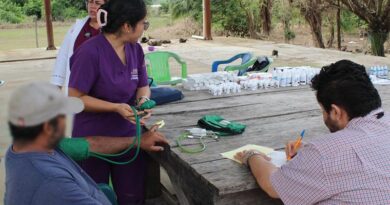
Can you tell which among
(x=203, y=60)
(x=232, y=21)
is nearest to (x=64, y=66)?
(x=203, y=60)

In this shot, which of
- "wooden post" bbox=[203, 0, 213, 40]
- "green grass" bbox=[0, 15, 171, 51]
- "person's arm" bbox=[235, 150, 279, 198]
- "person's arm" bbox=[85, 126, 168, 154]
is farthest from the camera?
"green grass" bbox=[0, 15, 171, 51]

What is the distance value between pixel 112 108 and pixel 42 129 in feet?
3.14

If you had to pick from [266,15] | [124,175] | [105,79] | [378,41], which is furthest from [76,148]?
[266,15]

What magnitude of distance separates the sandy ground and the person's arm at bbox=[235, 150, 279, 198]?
456 cm

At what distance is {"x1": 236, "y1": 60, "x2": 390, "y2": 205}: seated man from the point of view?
159 centimetres

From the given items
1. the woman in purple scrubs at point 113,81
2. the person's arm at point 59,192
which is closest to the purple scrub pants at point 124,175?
the woman in purple scrubs at point 113,81

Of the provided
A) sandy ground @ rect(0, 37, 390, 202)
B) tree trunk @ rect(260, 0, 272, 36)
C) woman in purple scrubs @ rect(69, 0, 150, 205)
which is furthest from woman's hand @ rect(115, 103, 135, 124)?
tree trunk @ rect(260, 0, 272, 36)

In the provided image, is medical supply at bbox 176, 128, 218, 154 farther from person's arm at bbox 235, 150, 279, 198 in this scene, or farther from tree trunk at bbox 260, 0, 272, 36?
tree trunk at bbox 260, 0, 272, 36

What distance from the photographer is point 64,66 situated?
2873 millimetres

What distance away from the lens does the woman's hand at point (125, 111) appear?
7.43ft

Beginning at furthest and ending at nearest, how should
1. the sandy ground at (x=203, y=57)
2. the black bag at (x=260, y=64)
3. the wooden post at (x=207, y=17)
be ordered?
the wooden post at (x=207, y=17), the sandy ground at (x=203, y=57), the black bag at (x=260, y=64)

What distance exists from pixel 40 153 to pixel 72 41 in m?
1.51

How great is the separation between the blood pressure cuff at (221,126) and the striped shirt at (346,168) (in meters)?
0.82

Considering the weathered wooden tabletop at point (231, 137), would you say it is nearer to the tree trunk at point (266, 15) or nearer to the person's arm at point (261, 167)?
the person's arm at point (261, 167)
